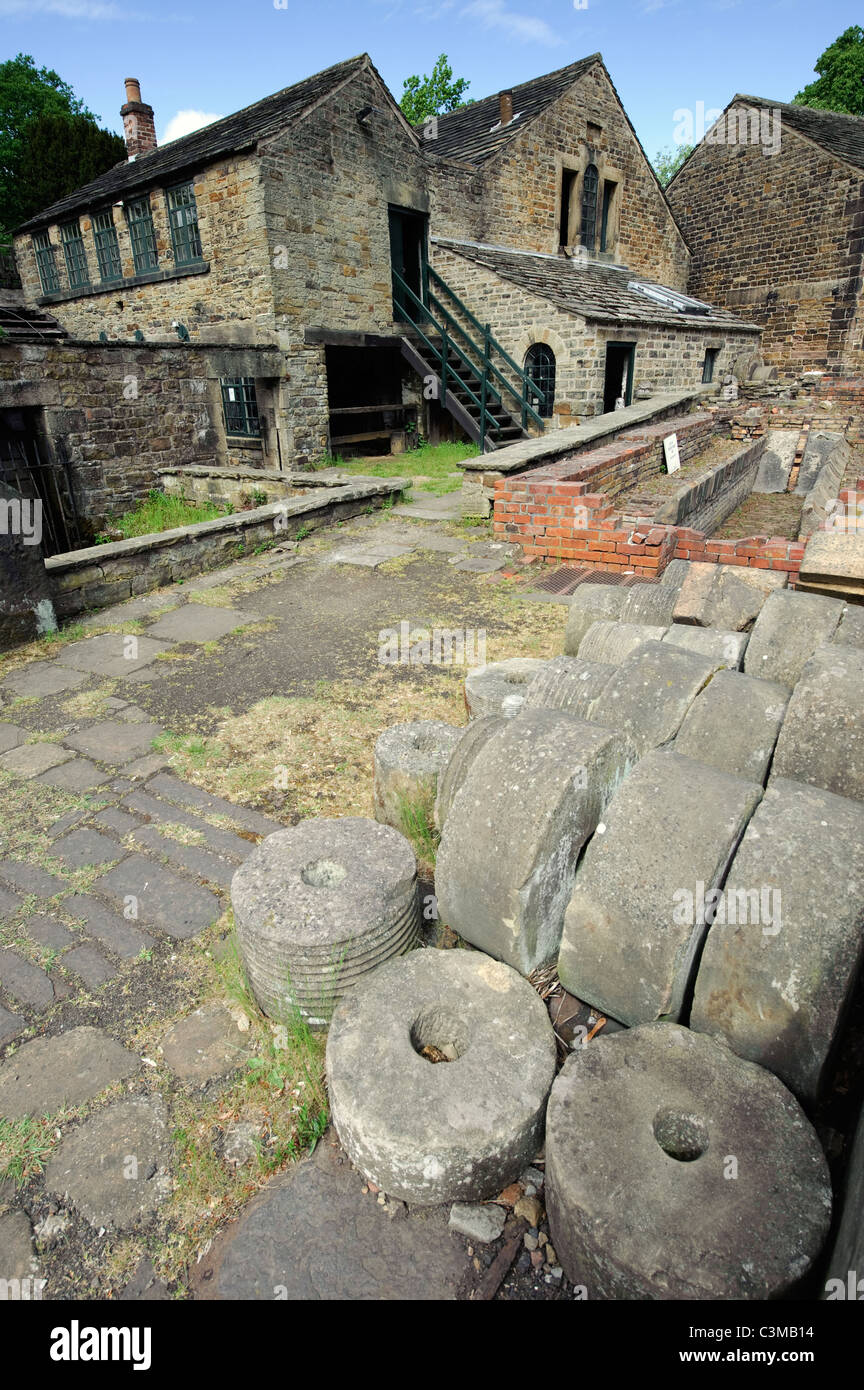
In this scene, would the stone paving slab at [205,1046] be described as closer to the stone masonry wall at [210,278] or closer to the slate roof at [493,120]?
the stone masonry wall at [210,278]

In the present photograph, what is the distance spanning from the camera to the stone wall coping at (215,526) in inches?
251

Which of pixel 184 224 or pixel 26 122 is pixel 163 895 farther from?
pixel 26 122

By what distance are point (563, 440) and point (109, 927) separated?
852 cm

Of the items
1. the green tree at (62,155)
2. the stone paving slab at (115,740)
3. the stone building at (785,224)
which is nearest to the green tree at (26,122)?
the green tree at (62,155)

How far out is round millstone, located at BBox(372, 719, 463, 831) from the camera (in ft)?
10.6

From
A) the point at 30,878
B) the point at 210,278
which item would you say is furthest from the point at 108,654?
the point at 210,278

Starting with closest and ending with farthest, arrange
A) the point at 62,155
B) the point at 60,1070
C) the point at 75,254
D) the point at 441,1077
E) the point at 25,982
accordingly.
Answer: the point at 441,1077, the point at 60,1070, the point at 25,982, the point at 75,254, the point at 62,155

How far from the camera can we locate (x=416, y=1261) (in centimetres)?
174

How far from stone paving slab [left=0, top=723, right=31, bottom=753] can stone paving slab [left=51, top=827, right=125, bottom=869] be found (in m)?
1.19

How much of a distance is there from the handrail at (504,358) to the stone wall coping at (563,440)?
206cm

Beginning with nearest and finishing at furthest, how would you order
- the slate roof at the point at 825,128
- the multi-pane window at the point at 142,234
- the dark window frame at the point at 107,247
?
the multi-pane window at the point at 142,234
the dark window frame at the point at 107,247
the slate roof at the point at 825,128

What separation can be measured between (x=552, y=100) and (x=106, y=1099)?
2126cm

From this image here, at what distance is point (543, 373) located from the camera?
14547mm
